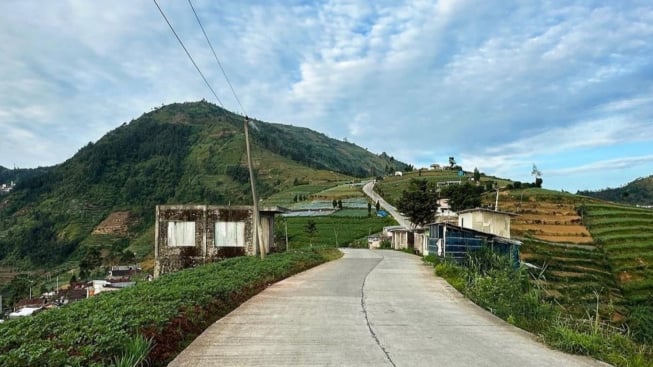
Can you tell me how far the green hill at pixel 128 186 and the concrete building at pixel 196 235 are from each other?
165 ft

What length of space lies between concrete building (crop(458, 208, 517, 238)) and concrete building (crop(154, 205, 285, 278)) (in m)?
19.9

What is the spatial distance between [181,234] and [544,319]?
20592 millimetres

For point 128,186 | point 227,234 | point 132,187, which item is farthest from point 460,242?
point 128,186

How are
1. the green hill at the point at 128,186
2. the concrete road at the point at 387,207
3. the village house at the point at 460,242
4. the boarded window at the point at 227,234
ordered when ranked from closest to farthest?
the boarded window at the point at 227,234 → the village house at the point at 460,242 → the concrete road at the point at 387,207 → the green hill at the point at 128,186

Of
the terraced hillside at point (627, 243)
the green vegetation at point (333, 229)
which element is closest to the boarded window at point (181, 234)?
the green vegetation at point (333, 229)

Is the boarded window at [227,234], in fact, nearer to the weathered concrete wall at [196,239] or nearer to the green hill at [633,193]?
the weathered concrete wall at [196,239]

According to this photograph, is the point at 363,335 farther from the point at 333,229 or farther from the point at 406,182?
the point at 406,182

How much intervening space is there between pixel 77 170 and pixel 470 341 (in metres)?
126

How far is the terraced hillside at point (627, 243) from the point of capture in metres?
35.7

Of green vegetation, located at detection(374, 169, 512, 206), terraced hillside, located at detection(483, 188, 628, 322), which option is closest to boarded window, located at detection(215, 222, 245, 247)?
terraced hillside, located at detection(483, 188, 628, 322)

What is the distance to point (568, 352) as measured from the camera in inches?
293

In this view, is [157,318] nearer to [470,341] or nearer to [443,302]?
[470,341]

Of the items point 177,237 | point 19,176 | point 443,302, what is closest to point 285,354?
point 443,302

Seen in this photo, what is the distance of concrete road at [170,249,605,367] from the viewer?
6.69m
